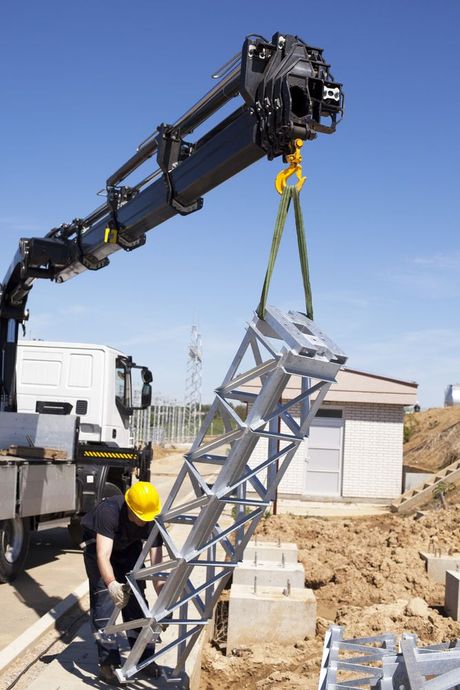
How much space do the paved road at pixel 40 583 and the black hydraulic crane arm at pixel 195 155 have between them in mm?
2695

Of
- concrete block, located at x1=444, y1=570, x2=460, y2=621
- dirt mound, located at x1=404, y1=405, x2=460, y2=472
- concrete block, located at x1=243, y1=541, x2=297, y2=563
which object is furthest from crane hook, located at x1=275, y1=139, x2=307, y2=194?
dirt mound, located at x1=404, y1=405, x2=460, y2=472

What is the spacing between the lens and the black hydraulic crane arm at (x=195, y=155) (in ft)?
19.3

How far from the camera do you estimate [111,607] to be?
6574mm

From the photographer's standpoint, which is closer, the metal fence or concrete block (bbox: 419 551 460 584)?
concrete block (bbox: 419 551 460 584)

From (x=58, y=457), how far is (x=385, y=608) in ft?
16.9

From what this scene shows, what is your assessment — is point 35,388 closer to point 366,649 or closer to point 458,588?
point 458,588

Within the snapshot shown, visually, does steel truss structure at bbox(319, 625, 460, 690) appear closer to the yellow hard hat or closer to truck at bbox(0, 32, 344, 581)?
the yellow hard hat

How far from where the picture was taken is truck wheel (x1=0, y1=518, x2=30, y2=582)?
10453 mm

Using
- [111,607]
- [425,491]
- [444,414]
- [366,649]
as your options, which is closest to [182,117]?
[111,607]

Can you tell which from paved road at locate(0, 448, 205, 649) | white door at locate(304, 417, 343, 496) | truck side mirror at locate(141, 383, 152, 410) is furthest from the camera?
white door at locate(304, 417, 343, 496)

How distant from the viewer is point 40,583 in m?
10.8

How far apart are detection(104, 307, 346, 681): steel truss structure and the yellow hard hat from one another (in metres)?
0.22

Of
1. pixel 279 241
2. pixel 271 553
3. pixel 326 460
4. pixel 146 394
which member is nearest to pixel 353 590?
pixel 271 553

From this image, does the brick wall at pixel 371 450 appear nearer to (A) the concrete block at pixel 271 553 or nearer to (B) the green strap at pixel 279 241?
(A) the concrete block at pixel 271 553
